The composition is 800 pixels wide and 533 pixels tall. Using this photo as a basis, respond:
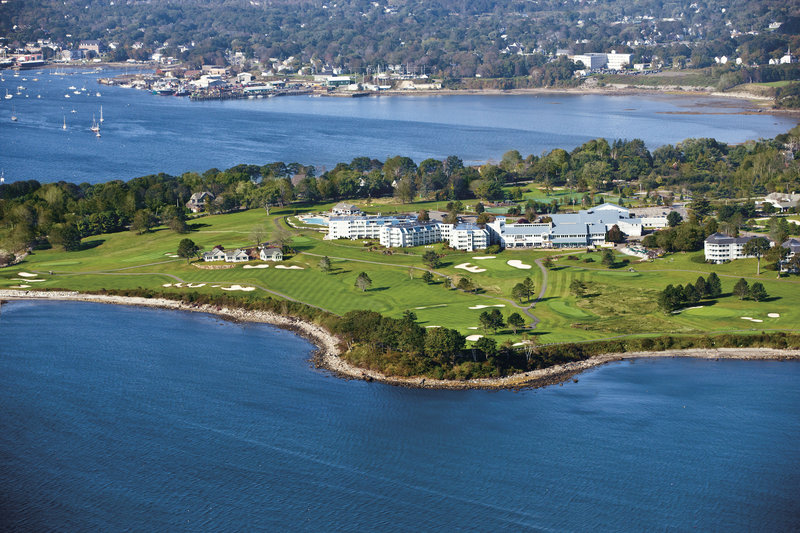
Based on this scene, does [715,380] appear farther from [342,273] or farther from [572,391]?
[342,273]

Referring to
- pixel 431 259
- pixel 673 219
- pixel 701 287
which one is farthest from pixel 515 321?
pixel 673 219

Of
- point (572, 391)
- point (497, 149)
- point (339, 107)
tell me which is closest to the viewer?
point (572, 391)

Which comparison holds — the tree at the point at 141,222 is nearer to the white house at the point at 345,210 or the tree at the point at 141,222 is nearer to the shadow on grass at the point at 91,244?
the shadow on grass at the point at 91,244

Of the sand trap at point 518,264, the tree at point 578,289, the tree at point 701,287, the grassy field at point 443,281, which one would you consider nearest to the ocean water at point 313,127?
the grassy field at point 443,281

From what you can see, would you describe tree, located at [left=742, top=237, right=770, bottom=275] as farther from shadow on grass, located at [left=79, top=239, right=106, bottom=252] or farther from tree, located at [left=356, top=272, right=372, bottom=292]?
shadow on grass, located at [left=79, top=239, right=106, bottom=252]

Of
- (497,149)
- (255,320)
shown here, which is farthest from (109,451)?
(497,149)

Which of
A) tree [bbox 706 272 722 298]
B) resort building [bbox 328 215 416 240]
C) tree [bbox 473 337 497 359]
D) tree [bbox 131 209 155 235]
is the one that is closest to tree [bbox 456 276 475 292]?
tree [bbox 473 337 497 359]

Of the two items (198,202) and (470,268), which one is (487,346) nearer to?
(470,268)
